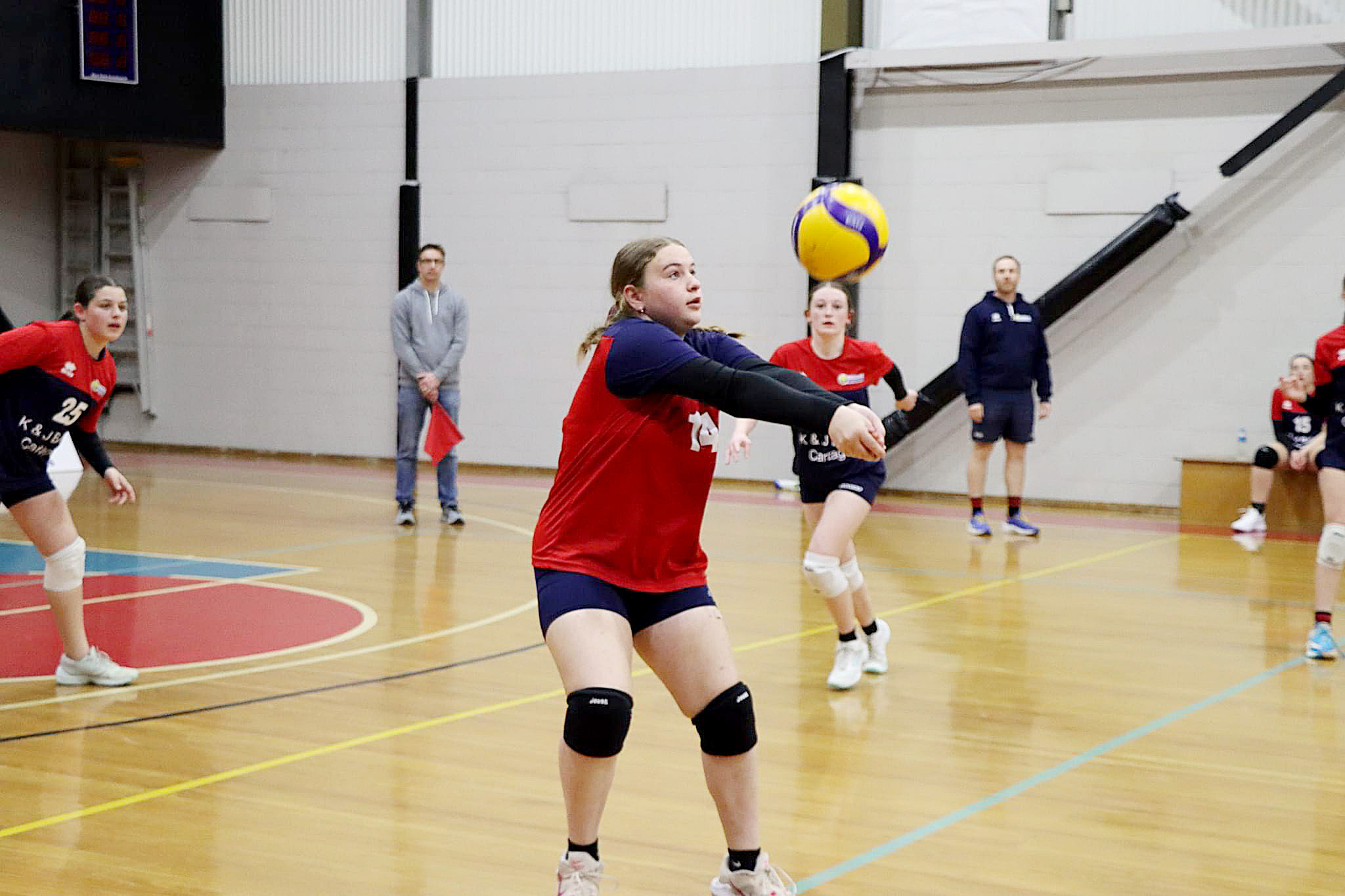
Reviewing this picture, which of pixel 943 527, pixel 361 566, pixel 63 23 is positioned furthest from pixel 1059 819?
pixel 63 23

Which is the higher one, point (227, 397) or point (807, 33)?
point (807, 33)

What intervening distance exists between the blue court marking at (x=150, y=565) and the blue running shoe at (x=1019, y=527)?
517 centimetres

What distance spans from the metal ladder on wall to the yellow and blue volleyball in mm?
12214

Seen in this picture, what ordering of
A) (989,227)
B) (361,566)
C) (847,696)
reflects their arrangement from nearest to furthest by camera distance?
1. (847,696)
2. (361,566)
3. (989,227)

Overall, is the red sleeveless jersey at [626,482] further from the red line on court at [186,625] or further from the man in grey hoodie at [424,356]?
the man in grey hoodie at [424,356]

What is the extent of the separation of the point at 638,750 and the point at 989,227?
9144mm

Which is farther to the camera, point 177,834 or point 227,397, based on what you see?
point 227,397

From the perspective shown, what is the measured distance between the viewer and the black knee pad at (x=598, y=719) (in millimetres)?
3373

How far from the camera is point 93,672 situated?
600 cm

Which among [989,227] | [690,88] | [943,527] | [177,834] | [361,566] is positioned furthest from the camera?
[690,88]

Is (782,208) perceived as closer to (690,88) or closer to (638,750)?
(690,88)

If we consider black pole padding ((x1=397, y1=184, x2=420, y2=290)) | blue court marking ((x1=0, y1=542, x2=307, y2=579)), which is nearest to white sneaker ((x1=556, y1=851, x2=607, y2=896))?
blue court marking ((x1=0, y1=542, x2=307, y2=579))

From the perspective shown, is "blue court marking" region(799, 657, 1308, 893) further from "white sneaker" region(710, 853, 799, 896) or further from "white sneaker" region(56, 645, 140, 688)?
"white sneaker" region(56, 645, 140, 688)

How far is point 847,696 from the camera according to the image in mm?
6207
